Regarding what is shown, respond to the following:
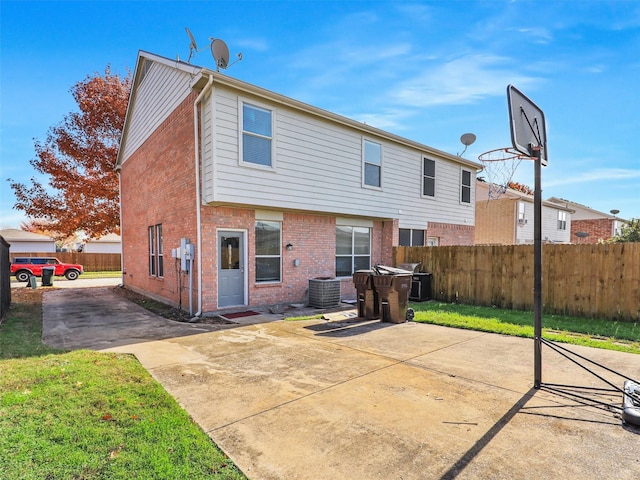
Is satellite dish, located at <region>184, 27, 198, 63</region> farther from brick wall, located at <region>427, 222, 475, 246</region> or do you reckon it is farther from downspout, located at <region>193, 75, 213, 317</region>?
brick wall, located at <region>427, 222, 475, 246</region>

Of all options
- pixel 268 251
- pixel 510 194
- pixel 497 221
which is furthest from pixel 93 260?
pixel 510 194

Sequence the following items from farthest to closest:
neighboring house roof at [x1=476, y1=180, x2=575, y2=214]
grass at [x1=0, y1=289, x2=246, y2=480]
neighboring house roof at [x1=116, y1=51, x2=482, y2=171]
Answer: neighboring house roof at [x1=476, y1=180, x2=575, y2=214] → neighboring house roof at [x1=116, y1=51, x2=482, y2=171] → grass at [x1=0, y1=289, x2=246, y2=480]

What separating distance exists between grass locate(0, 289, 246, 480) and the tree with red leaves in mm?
17999

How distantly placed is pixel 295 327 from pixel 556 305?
22.5 feet

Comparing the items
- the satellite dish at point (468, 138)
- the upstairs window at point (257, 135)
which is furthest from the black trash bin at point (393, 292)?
the satellite dish at point (468, 138)

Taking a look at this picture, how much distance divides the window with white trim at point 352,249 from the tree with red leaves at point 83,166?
51.4 ft

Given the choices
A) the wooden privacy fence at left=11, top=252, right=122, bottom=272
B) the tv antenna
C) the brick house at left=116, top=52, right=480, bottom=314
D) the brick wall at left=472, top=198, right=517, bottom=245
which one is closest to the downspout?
the brick house at left=116, top=52, right=480, bottom=314

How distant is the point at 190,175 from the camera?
31.3 feet

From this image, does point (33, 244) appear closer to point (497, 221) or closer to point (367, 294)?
point (367, 294)

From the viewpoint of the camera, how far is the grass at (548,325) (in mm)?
6332

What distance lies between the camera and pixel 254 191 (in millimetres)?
9117

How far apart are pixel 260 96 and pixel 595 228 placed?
38.0m

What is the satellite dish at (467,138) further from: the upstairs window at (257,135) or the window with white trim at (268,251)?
the window with white trim at (268,251)

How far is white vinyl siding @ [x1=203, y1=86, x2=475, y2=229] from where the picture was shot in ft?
28.0
